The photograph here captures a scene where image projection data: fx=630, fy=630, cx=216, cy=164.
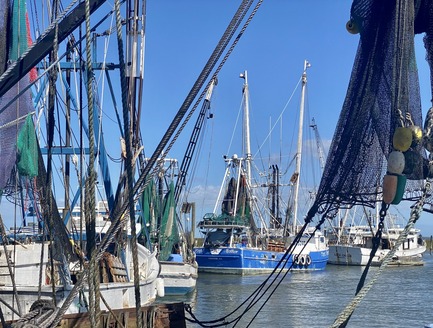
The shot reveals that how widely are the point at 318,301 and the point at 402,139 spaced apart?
22376mm

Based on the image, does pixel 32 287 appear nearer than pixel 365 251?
Yes

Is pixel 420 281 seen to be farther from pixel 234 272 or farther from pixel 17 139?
pixel 17 139

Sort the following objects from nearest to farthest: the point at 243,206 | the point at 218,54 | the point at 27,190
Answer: the point at 218,54
the point at 27,190
the point at 243,206

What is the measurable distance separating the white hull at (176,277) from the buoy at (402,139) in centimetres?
2212

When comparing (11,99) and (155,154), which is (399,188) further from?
(11,99)

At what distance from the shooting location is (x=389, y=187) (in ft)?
16.6

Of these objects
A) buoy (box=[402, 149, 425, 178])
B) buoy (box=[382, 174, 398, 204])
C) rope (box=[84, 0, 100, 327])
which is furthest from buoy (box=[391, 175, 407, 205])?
rope (box=[84, 0, 100, 327])

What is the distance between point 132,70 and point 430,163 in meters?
9.78

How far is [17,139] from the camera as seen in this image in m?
7.80

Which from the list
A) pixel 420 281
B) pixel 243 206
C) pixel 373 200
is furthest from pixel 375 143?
pixel 243 206

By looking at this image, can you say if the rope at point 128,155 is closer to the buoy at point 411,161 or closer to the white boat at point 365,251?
the buoy at point 411,161

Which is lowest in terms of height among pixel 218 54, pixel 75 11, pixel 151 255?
pixel 151 255

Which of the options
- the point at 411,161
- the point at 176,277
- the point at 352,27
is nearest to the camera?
the point at 411,161

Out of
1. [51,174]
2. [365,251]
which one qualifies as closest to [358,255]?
[365,251]
